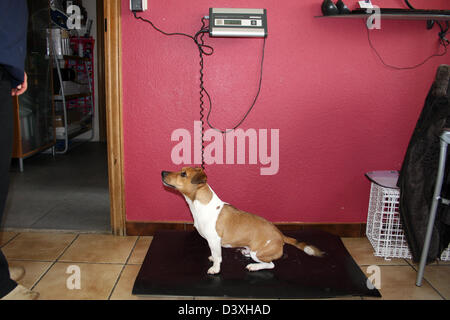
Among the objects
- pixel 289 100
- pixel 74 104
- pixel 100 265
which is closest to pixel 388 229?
pixel 289 100

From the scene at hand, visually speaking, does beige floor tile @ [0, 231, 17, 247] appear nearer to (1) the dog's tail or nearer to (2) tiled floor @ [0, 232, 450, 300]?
(2) tiled floor @ [0, 232, 450, 300]

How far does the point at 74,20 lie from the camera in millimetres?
5098

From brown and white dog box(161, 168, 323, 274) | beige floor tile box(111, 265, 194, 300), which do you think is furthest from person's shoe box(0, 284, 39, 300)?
brown and white dog box(161, 168, 323, 274)

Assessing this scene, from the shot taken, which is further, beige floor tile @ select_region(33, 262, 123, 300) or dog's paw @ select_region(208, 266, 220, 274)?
dog's paw @ select_region(208, 266, 220, 274)

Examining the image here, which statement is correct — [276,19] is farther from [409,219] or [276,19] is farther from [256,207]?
[409,219]

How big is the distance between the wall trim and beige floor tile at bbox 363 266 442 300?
42 centimetres

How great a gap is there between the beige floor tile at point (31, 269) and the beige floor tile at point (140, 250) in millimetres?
459

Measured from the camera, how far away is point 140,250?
228cm

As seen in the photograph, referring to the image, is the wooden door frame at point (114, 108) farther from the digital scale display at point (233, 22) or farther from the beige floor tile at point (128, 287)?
the digital scale display at point (233, 22)

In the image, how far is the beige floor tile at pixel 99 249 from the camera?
2.15 meters

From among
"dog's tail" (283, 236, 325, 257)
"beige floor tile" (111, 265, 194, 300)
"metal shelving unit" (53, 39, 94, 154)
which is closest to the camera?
"beige floor tile" (111, 265, 194, 300)

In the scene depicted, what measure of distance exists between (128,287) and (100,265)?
0.31m

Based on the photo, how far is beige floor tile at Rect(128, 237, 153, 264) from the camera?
7.06 ft
